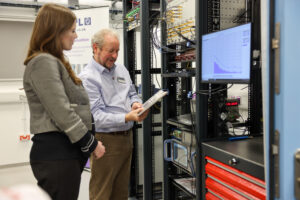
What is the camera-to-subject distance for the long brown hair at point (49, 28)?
4.56 feet

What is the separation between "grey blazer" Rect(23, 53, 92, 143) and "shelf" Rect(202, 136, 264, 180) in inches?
28.1

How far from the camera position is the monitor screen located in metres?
1.40

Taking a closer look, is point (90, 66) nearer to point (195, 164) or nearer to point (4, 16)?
point (195, 164)

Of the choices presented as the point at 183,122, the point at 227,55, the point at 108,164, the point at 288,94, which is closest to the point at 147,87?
the point at 183,122

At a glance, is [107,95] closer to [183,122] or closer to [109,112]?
[109,112]

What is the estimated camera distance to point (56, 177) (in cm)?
141

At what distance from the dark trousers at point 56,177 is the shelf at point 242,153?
0.76m

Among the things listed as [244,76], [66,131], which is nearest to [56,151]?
[66,131]

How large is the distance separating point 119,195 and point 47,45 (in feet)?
4.60

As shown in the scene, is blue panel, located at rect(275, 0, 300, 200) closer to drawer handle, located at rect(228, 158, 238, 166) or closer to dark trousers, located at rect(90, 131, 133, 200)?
drawer handle, located at rect(228, 158, 238, 166)

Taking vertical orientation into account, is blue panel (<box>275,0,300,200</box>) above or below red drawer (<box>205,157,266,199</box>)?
above

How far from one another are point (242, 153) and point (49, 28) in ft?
3.71

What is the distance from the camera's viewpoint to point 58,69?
1.40 meters

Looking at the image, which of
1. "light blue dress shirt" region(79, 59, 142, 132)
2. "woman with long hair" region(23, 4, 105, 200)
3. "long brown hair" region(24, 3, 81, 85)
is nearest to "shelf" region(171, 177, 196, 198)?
"light blue dress shirt" region(79, 59, 142, 132)
